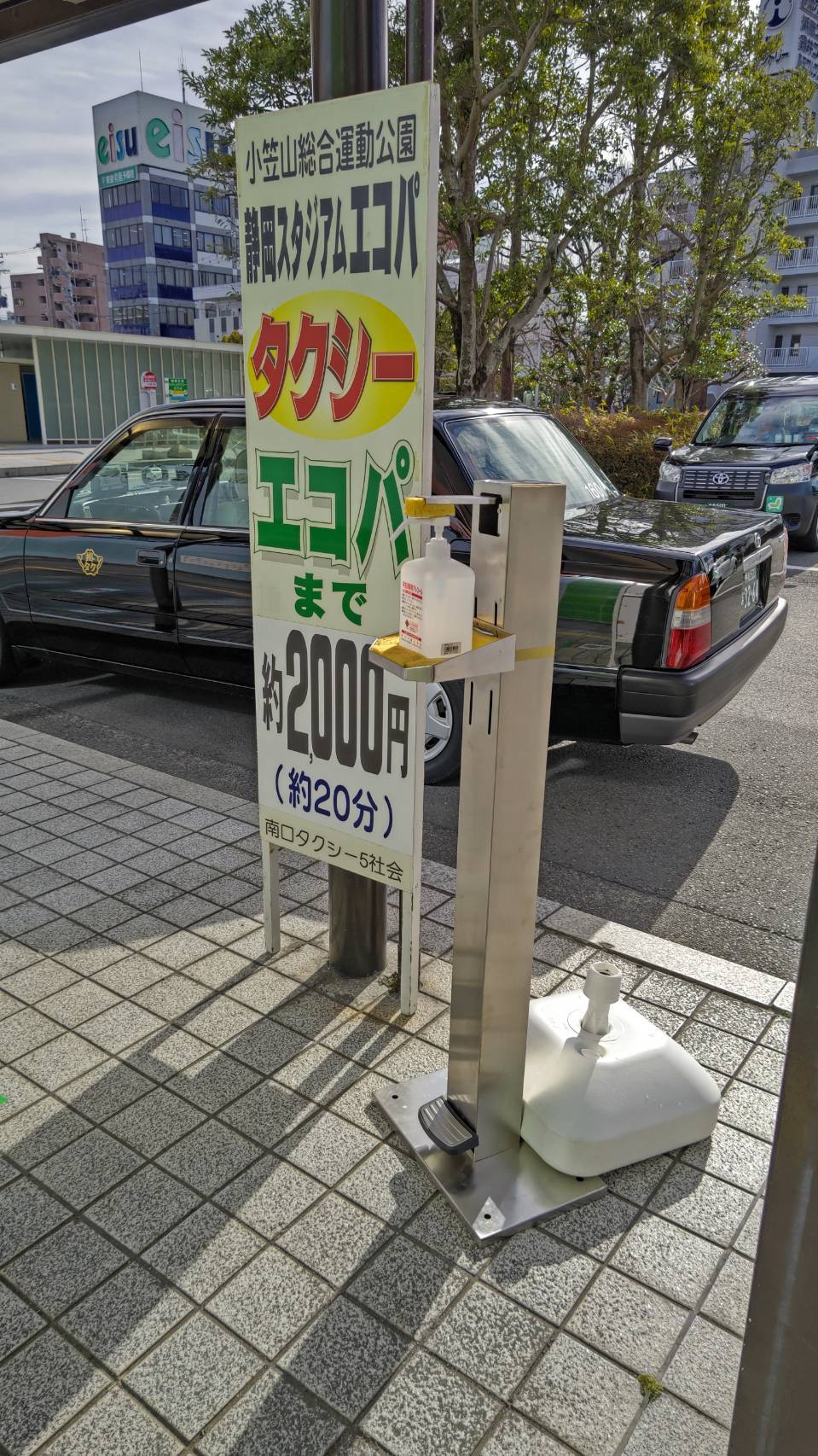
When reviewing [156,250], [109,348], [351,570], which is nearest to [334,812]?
[351,570]

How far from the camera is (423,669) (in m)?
1.80

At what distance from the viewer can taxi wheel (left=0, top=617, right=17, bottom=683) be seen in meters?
6.15

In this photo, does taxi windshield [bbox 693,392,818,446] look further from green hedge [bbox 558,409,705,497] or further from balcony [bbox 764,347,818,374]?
balcony [bbox 764,347,818,374]

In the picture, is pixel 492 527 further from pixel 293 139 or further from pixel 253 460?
pixel 293 139

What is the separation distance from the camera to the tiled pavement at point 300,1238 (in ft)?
5.81

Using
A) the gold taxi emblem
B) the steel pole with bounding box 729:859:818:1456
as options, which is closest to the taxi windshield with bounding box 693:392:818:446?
the gold taxi emblem

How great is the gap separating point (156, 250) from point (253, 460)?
9313 cm

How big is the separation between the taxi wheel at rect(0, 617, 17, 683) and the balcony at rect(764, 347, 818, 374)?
4406 cm

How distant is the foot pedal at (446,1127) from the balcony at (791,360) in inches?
1842

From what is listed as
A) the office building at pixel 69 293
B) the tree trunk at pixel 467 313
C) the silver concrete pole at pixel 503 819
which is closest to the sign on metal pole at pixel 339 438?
the silver concrete pole at pixel 503 819

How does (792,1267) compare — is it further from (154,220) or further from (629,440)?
(154,220)

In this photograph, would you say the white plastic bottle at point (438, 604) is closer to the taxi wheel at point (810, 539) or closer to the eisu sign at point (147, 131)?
the taxi wheel at point (810, 539)

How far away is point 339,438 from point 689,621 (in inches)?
71.8

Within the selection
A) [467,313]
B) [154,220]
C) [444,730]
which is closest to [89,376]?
[467,313]
